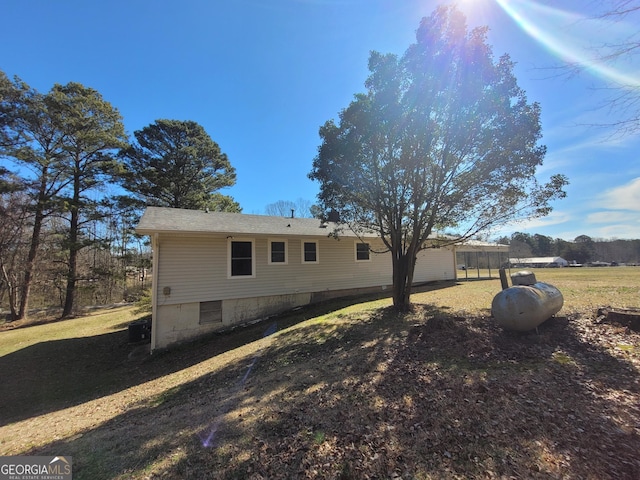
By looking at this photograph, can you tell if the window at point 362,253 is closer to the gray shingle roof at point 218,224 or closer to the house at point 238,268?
the house at point 238,268

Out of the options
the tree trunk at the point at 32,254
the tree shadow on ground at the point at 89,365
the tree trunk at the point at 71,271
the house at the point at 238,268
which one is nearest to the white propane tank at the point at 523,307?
the house at the point at 238,268

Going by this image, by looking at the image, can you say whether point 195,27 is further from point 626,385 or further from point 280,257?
point 626,385

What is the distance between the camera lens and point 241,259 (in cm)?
1162

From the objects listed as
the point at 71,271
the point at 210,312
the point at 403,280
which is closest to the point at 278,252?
the point at 210,312

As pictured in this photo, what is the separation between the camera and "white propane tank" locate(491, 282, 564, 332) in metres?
5.08

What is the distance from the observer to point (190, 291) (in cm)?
1052

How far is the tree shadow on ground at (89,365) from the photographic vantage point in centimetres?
709

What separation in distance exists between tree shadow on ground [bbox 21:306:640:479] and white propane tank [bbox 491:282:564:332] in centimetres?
26

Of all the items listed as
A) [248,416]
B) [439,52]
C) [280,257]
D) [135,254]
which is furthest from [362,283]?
[135,254]

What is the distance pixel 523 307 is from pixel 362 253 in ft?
31.9

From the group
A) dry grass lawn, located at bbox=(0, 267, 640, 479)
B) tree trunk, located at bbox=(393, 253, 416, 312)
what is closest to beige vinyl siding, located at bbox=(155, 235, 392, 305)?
dry grass lawn, located at bbox=(0, 267, 640, 479)

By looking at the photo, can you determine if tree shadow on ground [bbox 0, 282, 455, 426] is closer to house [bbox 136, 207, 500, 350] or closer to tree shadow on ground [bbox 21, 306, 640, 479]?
house [bbox 136, 207, 500, 350]

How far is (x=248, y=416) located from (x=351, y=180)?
6.44 m

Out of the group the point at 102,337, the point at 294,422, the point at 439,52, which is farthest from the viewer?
the point at 102,337
